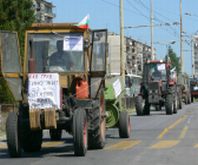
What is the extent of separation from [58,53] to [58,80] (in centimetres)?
113

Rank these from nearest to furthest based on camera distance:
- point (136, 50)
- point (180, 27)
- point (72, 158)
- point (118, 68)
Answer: point (72, 158)
point (118, 68)
point (180, 27)
point (136, 50)

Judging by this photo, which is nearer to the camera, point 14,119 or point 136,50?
point 14,119

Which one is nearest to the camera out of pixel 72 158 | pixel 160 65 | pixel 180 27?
pixel 72 158

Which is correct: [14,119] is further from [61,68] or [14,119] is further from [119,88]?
[119,88]

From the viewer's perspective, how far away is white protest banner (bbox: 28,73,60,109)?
17.0m

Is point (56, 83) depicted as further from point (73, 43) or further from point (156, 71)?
point (156, 71)

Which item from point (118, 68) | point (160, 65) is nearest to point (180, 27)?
point (160, 65)

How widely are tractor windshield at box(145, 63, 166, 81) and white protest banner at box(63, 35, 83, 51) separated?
82.6ft

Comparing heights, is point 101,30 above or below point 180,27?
below

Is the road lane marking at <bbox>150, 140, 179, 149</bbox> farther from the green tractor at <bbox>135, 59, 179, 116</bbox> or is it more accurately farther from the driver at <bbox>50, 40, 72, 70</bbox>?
the green tractor at <bbox>135, 59, 179, 116</bbox>

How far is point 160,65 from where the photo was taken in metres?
43.6

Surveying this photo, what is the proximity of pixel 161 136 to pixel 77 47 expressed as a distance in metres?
6.38

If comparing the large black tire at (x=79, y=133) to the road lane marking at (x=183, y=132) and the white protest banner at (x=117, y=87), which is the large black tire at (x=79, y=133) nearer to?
the white protest banner at (x=117, y=87)

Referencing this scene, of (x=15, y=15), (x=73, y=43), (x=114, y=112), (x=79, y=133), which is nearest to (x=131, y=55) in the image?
(x=15, y=15)
